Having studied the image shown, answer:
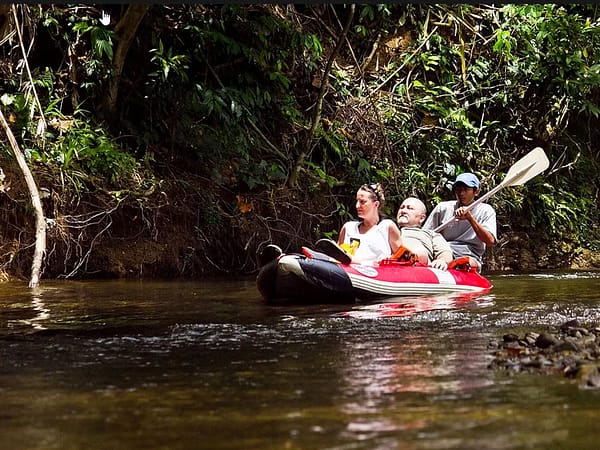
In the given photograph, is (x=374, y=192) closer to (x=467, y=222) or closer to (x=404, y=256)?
(x=404, y=256)

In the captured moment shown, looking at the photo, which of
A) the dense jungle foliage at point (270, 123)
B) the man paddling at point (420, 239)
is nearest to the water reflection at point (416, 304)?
the man paddling at point (420, 239)

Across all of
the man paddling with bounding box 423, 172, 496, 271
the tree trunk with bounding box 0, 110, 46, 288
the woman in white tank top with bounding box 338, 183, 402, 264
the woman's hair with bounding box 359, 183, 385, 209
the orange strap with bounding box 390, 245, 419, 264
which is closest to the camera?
the orange strap with bounding box 390, 245, 419, 264

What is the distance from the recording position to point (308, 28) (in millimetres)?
→ 11445

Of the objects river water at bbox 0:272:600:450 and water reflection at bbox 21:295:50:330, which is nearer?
→ river water at bbox 0:272:600:450

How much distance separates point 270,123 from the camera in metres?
10.5

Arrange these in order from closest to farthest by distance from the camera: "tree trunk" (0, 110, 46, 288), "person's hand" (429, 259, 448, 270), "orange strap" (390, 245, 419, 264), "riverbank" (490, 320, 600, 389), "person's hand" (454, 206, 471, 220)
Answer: "riverbank" (490, 320, 600, 389) < "orange strap" (390, 245, 419, 264) < "person's hand" (429, 259, 448, 270) < "person's hand" (454, 206, 471, 220) < "tree trunk" (0, 110, 46, 288)

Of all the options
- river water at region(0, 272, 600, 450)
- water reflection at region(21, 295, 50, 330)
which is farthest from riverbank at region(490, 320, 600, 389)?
water reflection at region(21, 295, 50, 330)

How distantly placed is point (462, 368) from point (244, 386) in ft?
2.46

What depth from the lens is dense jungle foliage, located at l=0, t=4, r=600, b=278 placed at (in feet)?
28.4

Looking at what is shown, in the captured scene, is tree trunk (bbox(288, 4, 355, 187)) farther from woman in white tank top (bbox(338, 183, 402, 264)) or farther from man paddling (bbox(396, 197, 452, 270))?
woman in white tank top (bbox(338, 183, 402, 264))

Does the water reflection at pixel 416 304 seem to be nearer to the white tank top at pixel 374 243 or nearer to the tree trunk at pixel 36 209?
the white tank top at pixel 374 243

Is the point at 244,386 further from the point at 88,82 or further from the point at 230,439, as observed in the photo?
the point at 88,82

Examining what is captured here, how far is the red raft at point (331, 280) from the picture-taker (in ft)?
19.8

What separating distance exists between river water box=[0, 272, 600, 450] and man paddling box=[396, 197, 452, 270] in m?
1.42
